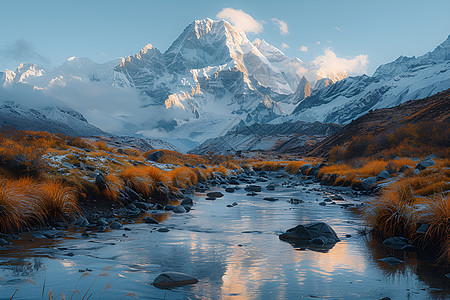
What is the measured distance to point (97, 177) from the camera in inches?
617

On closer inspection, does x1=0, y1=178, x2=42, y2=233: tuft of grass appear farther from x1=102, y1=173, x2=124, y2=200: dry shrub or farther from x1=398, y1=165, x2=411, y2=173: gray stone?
x1=398, y1=165, x2=411, y2=173: gray stone

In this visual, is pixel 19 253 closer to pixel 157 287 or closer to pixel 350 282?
pixel 157 287

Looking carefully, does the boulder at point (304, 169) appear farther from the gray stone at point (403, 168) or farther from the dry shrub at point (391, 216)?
the dry shrub at point (391, 216)

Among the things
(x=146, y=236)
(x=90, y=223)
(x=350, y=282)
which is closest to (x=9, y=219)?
(x=90, y=223)

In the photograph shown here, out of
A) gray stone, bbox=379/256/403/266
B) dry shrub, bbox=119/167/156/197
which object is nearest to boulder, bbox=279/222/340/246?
gray stone, bbox=379/256/403/266

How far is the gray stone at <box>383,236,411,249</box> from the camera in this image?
9766mm

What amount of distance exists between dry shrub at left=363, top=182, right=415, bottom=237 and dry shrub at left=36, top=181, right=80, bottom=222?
10.2m

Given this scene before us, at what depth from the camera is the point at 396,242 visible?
32.4ft

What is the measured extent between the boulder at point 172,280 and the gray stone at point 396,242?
5.93 m

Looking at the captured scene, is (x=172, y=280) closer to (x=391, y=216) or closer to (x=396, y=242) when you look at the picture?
(x=396, y=242)

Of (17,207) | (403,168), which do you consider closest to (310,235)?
(17,207)

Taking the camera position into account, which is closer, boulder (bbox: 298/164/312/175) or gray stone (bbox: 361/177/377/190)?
gray stone (bbox: 361/177/377/190)

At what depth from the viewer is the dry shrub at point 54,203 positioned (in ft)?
37.5

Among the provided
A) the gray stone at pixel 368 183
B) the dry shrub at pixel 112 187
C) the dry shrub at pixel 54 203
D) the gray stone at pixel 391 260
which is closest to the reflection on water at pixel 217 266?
the gray stone at pixel 391 260
